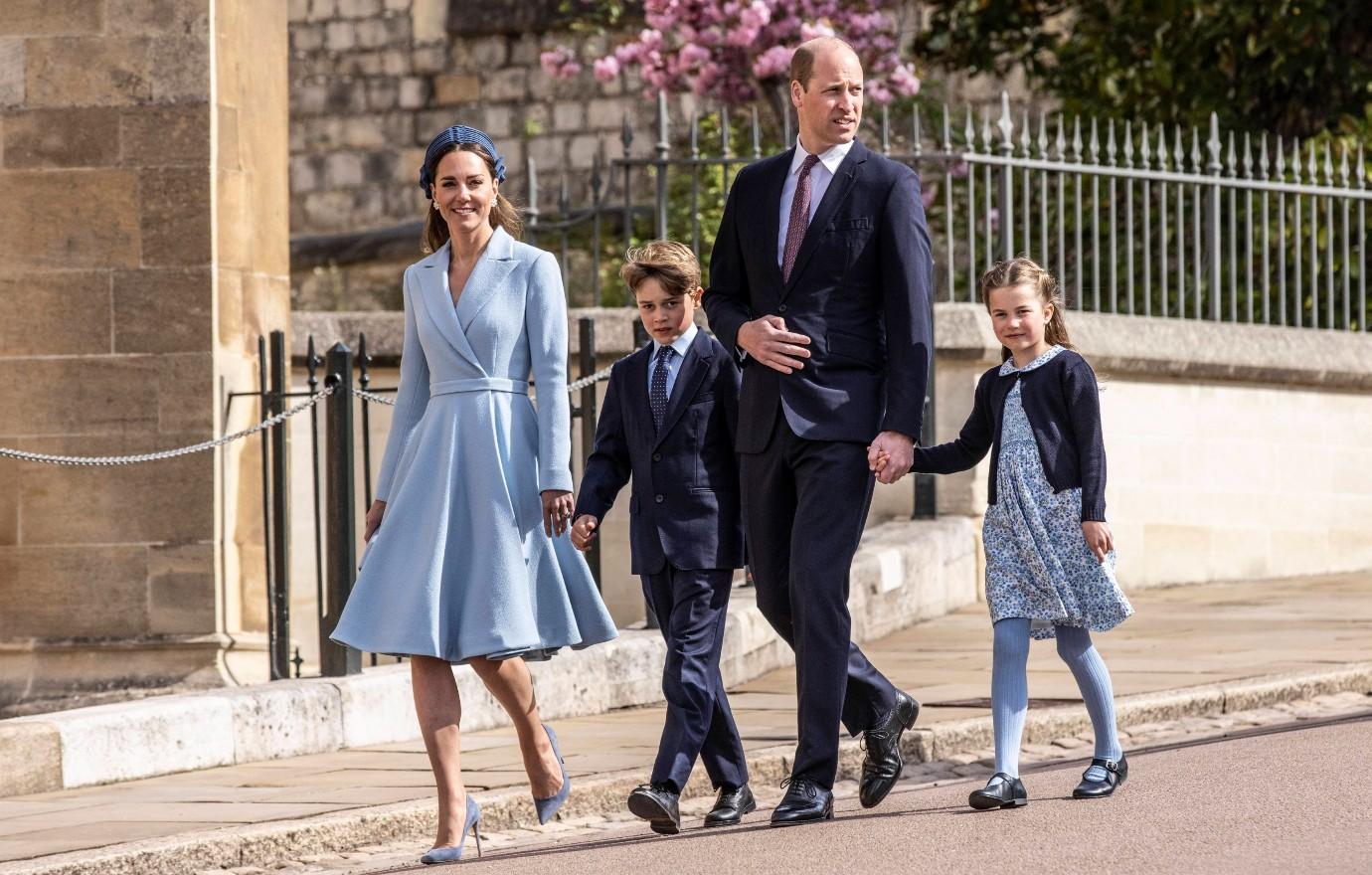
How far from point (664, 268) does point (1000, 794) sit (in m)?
1.48

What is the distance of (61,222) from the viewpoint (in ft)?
29.2

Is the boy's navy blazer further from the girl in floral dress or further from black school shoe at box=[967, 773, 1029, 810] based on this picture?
black school shoe at box=[967, 773, 1029, 810]

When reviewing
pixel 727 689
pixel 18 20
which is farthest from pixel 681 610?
pixel 18 20

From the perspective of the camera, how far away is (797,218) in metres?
5.61

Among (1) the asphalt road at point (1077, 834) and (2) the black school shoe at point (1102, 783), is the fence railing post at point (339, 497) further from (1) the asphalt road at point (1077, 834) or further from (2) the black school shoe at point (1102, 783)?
(2) the black school shoe at point (1102, 783)

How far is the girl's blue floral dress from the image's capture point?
5.81 metres

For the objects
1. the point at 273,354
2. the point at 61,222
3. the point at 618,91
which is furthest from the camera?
the point at 618,91

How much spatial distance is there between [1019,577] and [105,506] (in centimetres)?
427

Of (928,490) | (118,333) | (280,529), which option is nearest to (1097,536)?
(280,529)

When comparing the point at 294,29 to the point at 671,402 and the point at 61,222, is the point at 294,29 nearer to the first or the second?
the point at 61,222

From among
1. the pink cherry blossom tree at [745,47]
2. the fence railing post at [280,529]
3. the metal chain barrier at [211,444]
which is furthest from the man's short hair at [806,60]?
the pink cherry blossom tree at [745,47]

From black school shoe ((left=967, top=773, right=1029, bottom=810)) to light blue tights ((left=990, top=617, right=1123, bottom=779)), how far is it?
29 mm

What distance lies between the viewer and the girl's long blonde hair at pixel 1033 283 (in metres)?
5.94

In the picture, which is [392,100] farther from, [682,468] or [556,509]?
[556,509]
